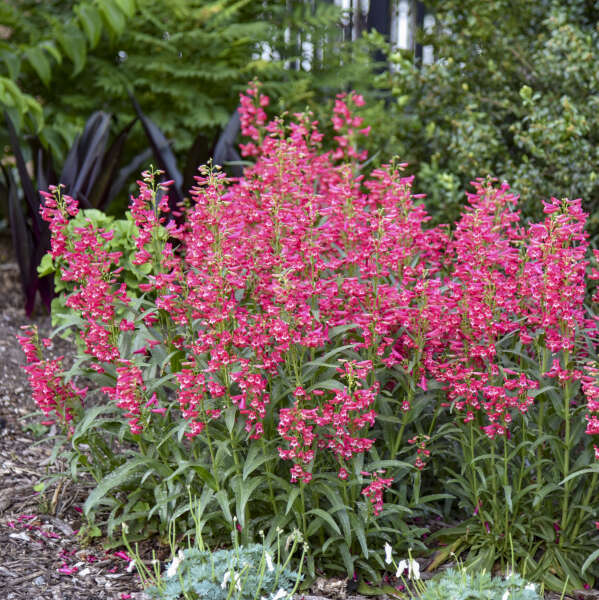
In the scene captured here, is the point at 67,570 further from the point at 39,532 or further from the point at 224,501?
the point at 224,501

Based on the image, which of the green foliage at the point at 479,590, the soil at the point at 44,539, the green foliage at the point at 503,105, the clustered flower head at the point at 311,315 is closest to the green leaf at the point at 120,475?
the clustered flower head at the point at 311,315

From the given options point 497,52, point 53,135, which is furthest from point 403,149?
point 53,135

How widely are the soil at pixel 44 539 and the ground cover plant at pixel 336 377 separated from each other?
0.12m

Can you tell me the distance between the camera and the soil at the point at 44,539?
273 centimetres

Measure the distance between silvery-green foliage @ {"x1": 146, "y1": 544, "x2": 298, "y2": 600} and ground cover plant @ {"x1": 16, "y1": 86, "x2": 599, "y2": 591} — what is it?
0.57ft

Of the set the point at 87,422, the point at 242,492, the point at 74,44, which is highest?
the point at 74,44

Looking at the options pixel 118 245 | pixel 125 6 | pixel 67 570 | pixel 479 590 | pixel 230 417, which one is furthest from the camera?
pixel 125 6

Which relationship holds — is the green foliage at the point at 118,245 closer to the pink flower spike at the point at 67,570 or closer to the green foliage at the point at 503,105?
the pink flower spike at the point at 67,570

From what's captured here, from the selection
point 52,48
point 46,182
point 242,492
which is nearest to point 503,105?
point 46,182

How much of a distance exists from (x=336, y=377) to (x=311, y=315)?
1.41ft

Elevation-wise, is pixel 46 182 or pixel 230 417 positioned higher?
pixel 46 182

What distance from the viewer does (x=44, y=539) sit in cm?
302

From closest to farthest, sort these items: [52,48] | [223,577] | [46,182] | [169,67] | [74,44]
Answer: [223,577] → [46,182] → [52,48] → [74,44] → [169,67]

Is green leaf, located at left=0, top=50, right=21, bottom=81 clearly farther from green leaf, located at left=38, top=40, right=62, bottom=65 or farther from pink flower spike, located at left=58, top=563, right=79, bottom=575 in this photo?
pink flower spike, located at left=58, top=563, right=79, bottom=575
